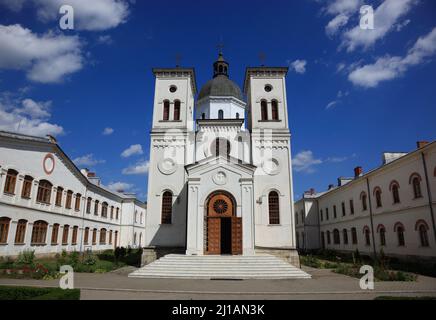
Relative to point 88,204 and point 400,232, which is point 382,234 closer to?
point 400,232

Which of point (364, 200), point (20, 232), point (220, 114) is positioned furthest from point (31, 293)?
point (364, 200)

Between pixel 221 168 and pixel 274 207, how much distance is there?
18.3 ft

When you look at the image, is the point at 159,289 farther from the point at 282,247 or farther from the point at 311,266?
the point at 311,266

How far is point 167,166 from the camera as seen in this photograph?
24.7m

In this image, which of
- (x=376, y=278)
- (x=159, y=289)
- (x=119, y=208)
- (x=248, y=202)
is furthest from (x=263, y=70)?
(x=119, y=208)

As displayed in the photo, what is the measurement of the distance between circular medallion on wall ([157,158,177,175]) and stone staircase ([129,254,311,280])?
758cm

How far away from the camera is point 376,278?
651 inches

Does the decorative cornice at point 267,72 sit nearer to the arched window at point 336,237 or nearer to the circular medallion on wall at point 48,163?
the circular medallion on wall at point 48,163

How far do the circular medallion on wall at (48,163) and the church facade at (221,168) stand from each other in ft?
26.7

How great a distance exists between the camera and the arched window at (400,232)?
23.0 m

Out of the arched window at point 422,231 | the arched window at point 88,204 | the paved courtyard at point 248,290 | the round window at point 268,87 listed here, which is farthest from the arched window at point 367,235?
the arched window at point 88,204

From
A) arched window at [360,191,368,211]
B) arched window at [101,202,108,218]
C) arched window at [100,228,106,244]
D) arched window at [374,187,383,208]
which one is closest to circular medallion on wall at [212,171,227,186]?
arched window at [374,187,383,208]
